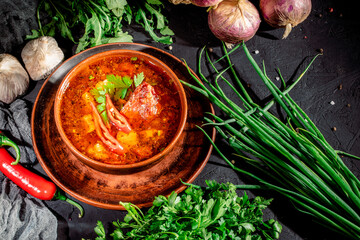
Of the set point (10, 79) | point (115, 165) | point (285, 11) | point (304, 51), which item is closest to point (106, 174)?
point (115, 165)

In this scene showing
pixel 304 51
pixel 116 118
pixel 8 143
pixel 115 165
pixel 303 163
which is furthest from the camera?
pixel 304 51

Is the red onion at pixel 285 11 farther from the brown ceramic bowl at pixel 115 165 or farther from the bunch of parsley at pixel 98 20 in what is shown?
the brown ceramic bowl at pixel 115 165

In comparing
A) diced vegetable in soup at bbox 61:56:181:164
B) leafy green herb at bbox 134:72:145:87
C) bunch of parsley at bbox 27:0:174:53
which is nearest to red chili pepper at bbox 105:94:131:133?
diced vegetable in soup at bbox 61:56:181:164

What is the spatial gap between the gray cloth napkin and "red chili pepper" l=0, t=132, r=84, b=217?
2.9 inches

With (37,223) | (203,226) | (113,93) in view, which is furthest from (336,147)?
(37,223)

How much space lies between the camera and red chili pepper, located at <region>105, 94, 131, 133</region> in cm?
166

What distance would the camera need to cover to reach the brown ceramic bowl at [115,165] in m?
1.57

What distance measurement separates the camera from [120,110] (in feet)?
5.69

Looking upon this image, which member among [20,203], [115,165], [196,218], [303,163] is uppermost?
[115,165]

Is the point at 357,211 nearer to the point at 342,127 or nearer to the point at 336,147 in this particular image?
the point at 336,147

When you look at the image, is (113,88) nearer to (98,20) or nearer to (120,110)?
(120,110)

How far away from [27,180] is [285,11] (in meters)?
2.07

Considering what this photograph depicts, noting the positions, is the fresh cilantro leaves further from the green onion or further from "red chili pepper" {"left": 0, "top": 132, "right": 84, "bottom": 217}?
"red chili pepper" {"left": 0, "top": 132, "right": 84, "bottom": 217}

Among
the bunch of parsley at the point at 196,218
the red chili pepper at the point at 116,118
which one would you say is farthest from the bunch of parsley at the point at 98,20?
the bunch of parsley at the point at 196,218
